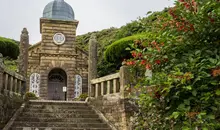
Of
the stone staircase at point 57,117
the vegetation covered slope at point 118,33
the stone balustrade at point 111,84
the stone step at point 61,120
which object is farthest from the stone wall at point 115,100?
the vegetation covered slope at point 118,33

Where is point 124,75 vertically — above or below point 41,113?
above

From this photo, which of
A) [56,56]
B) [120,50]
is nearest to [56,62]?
[56,56]

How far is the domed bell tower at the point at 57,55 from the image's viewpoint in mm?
22484

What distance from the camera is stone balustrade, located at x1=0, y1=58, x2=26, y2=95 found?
1002 centimetres

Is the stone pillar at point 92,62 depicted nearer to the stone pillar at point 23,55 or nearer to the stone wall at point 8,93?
the stone wall at point 8,93

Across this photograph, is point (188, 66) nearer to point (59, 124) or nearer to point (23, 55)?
point (59, 124)

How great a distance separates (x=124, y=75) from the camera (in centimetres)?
1045

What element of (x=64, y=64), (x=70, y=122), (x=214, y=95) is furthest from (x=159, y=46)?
(x=64, y=64)

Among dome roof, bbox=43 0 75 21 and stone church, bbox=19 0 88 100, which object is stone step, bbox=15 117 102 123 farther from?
dome roof, bbox=43 0 75 21

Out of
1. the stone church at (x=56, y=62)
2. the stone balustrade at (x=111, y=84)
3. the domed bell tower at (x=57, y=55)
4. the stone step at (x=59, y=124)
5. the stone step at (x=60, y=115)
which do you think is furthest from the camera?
the domed bell tower at (x=57, y=55)

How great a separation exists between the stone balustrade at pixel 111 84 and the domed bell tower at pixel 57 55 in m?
9.90

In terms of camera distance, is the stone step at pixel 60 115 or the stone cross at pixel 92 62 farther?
the stone cross at pixel 92 62

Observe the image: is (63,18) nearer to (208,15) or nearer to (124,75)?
(124,75)

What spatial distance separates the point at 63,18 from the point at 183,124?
826 inches
